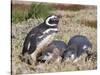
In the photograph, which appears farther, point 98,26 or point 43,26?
point 98,26

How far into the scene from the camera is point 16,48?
185cm

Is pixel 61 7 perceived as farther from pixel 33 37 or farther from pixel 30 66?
pixel 30 66

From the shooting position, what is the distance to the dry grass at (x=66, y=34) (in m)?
1.85

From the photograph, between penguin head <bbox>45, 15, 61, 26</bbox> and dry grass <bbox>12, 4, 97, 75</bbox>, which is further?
penguin head <bbox>45, 15, 61, 26</bbox>

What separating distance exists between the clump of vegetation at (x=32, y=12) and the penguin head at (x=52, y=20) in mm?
50

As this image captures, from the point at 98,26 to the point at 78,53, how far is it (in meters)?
0.39

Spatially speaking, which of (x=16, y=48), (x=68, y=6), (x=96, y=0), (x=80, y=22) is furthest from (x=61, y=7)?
(x=16, y=48)

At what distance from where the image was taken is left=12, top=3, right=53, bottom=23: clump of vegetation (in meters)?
1.86

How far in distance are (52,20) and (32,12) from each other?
22 centimetres

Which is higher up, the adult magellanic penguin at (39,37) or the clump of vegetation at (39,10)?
A: the clump of vegetation at (39,10)

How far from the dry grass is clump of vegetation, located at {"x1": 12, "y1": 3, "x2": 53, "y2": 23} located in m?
0.04

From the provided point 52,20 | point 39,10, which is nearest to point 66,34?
point 52,20

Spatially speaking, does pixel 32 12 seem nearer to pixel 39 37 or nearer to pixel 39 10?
pixel 39 10

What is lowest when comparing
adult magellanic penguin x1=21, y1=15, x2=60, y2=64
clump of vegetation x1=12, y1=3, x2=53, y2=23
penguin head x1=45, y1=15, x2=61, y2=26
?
adult magellanic penguin x1=21, y1=15, x2=60, y2=64
